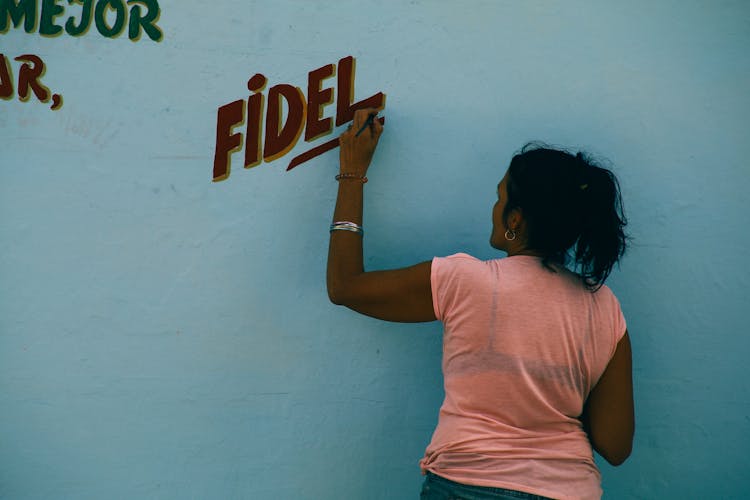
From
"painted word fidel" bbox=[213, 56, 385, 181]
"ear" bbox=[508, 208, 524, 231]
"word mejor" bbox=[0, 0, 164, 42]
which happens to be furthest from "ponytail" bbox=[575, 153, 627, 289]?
"word mejor" bbox=[0, 0, 164, 42]

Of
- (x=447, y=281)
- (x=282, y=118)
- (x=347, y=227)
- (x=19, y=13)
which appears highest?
(x=19, y=13)

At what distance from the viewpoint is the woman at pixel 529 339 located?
4.26 feet

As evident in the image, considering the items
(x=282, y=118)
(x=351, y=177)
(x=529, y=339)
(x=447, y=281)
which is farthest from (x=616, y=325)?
(x=282, y=118)

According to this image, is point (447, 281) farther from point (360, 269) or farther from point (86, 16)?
point (86, 16)

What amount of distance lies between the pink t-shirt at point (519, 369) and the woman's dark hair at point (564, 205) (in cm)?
6

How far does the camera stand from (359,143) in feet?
5.42

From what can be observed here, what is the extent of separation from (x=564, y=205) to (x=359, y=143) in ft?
1.87

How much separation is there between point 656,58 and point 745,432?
3.67 feet

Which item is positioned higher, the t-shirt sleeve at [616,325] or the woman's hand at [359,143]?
the woman's hand at [359,143]

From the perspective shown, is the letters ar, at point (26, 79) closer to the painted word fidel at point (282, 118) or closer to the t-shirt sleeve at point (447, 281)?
the painted word fidel at point (282, 118)

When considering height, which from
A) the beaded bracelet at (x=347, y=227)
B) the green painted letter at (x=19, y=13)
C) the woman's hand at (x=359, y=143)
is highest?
the green painted letter at (x=19, y=13)

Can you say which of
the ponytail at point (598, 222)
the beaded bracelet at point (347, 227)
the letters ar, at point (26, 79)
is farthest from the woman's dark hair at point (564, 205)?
the letters ar, at point (26, 79)

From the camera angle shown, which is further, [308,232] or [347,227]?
[308,232]

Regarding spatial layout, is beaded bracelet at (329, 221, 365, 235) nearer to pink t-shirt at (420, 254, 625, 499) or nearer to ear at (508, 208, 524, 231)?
pink t-shirt at (420, 254, 625, 499)
